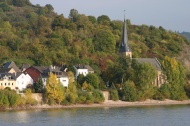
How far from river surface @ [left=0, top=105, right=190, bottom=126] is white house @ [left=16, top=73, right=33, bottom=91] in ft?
24.0

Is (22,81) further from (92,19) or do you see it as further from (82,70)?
(92,19)

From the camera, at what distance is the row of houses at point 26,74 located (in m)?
55.5

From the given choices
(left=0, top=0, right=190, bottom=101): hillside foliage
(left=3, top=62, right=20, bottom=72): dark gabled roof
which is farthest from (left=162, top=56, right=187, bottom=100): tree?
(left=3, top=62, right=20, bottom=72): dark gabled roof

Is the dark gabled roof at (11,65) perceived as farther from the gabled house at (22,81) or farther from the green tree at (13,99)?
the green tree at (13,99)

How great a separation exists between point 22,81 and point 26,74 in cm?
95

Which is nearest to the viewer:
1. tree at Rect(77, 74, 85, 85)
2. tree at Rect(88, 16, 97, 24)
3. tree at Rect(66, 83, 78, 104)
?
tree at Rect(66, 83, 78, 104)

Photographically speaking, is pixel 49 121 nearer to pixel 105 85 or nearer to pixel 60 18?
pixel 105 85

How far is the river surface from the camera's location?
39.3 m

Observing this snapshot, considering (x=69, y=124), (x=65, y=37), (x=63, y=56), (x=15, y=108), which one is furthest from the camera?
(x=65, y=37)

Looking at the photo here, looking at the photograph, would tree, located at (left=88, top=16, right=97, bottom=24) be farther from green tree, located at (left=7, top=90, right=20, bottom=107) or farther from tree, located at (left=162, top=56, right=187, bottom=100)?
green tree, located at (left=7, top=90, right=20, bottom=107)

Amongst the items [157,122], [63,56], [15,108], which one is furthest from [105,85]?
[157,122]

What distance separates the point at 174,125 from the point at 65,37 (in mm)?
37864

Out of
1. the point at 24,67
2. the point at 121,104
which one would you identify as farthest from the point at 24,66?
the point at 121,104

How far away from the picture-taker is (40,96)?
5272 cm
